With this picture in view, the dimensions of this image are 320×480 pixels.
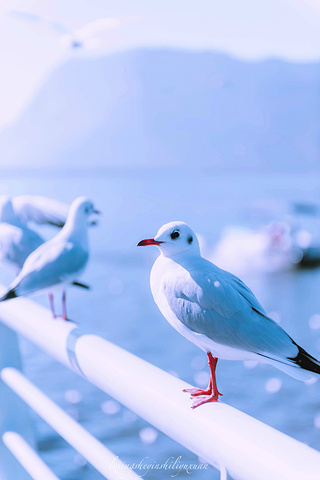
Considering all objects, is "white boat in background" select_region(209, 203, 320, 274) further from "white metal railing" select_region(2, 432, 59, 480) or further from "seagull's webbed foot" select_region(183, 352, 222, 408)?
"seagull's webbed foot" select_region(183, 352, 222, 408)

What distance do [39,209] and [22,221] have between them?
0.03 meters

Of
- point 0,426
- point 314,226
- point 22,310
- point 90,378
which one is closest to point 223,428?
point 90,378

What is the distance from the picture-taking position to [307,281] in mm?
7160

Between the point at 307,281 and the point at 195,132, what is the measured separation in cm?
634

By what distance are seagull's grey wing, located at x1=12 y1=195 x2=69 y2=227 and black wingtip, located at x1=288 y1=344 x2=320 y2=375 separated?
15.6 inches

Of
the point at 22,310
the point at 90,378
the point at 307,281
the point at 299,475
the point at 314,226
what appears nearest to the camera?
the point at 299,475

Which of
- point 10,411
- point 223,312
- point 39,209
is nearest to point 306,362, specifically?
point 223,312

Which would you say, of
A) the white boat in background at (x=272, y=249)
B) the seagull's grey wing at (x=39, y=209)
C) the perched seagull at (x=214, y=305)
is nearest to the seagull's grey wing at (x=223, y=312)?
the perched seagull at (x=214, y=305)

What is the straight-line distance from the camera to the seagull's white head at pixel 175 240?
464 millimetres

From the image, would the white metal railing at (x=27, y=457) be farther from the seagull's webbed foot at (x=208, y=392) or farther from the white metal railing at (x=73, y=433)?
the seagull's webbed foot at (x=208, y=392)

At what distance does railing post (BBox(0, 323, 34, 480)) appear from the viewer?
0.94m

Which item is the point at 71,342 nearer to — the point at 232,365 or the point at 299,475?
the point at 299,475

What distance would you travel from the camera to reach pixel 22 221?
78 cm

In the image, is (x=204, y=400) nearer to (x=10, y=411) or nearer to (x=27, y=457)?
(x=27, y=457)
